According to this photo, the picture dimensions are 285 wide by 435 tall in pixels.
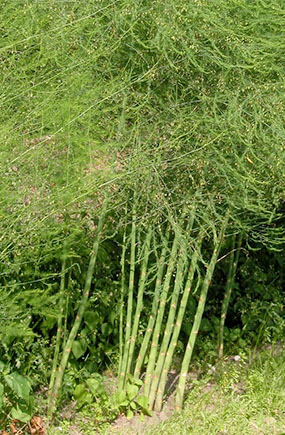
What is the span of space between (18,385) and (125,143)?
1.28 m

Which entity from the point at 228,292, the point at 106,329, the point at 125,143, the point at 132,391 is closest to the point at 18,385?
the point at 132,391

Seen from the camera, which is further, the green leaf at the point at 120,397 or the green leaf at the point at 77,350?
the green leaf at the point at 77,350

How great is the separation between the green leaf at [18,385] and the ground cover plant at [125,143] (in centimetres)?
2

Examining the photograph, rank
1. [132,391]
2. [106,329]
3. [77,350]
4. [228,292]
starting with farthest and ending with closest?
[228,292]
[106,329]
[77,350]
[132,391]

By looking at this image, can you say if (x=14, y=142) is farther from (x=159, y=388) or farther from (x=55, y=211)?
(x=159, y=388)

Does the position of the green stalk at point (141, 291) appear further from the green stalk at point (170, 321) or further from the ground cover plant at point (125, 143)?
the green stalk at point (170, 321)

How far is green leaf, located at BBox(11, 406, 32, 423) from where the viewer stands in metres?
3.81

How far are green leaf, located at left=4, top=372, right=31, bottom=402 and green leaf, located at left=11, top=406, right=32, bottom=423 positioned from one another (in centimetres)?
16

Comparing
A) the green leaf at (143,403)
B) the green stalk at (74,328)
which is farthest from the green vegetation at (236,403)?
the green stalk at (74,328)

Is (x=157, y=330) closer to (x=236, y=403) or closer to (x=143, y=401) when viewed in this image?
(x=143, y=401)

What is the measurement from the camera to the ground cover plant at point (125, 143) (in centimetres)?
379

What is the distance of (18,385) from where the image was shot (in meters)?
3.65

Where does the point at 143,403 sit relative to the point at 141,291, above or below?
below

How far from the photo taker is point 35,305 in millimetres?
4027
